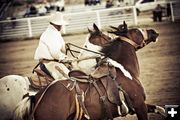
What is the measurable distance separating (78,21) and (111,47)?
213 inches

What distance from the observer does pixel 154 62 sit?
6.79 meters

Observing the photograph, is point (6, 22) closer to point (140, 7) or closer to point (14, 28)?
point (14, 28)

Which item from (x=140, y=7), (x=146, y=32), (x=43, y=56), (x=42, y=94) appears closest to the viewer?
(x=42, y=94)

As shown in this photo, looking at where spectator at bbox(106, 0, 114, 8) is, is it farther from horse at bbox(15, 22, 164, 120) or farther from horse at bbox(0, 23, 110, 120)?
horse at bbox(0, 23, 110, 120)

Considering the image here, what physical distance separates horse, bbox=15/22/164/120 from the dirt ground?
2.19ft

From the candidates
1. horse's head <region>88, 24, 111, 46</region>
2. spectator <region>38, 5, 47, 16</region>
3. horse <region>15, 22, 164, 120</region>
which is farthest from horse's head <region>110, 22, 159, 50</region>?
spectator <region>38, 5, 47, 16</region>

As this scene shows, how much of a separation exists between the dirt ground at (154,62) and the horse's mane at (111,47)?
870mm

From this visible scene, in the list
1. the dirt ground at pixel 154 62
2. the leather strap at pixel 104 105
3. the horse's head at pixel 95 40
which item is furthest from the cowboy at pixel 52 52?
the dirt ground at pixel 154 62

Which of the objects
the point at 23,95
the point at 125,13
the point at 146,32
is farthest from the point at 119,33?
the point at 125,13

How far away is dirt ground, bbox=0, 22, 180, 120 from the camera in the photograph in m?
5.29

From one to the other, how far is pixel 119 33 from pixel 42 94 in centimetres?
129

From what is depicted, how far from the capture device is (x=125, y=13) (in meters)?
9.95

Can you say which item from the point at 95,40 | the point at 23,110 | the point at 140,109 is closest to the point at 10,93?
the point at 23,110

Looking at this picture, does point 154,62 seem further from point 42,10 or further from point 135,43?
point 42,10
